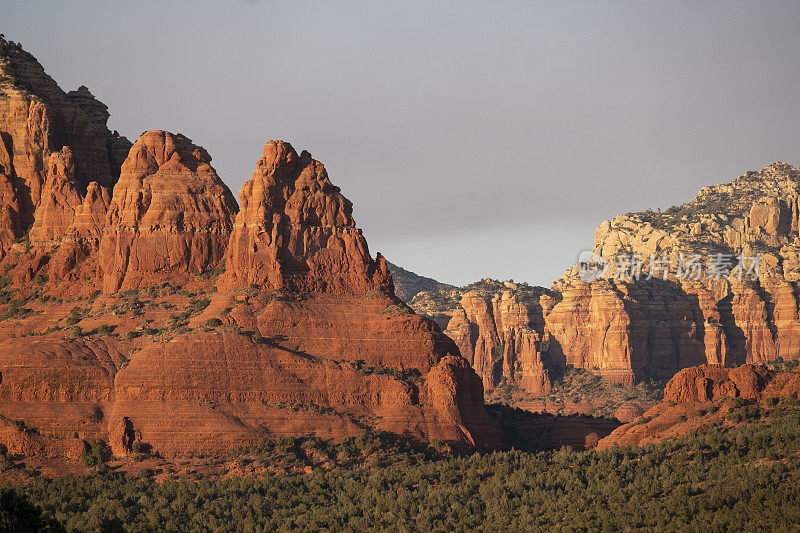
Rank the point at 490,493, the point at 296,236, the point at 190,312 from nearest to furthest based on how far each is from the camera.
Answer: the point at 490,493 < the point at 190,312 < the point at 296,236

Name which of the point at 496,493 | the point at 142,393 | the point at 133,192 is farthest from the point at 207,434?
the point at 133,192

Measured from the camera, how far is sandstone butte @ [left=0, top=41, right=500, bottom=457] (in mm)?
111688

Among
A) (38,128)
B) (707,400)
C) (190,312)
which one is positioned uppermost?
(38,128)

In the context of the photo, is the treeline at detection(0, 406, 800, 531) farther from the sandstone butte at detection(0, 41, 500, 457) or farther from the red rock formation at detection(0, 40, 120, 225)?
the red rock formation at detection(0, 40, 120, 225)

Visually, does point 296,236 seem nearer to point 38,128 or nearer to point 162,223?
point 162,223

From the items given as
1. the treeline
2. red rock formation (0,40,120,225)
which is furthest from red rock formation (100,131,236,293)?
the treeline

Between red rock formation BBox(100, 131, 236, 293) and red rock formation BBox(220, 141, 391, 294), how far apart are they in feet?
19.4

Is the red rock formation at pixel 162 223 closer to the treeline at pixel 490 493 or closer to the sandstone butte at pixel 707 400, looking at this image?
the treeline at pixel 490 493

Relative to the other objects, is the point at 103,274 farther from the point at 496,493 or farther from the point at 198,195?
the point at 496,493

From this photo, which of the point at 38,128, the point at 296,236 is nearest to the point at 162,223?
the point at 296,236

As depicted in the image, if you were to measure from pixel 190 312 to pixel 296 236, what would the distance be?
36.5ft

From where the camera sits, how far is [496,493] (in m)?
102

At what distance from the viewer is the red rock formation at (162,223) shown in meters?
130

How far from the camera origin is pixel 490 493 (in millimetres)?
102312
